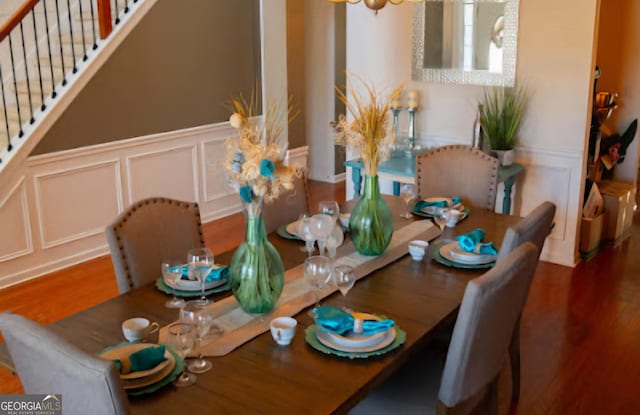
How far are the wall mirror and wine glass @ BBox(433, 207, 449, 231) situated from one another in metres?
1.94

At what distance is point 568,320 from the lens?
4008mm

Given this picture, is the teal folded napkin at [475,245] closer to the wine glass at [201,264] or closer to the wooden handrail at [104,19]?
the wine glass at [201,264]

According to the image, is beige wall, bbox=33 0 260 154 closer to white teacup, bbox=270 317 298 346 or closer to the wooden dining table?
the wooden dining table

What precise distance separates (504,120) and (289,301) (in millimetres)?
2932

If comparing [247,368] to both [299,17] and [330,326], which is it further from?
[299,17]

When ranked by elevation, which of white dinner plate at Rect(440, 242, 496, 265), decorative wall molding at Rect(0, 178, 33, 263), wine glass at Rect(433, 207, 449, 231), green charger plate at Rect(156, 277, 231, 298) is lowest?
decorative wall molding at Rect(0, 178, 33, 263)

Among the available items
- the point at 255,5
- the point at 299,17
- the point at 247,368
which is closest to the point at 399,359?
the point at 247,368

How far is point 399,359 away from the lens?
1.97 m

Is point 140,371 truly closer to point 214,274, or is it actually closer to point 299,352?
point 299,352

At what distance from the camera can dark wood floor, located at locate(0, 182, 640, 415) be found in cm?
321

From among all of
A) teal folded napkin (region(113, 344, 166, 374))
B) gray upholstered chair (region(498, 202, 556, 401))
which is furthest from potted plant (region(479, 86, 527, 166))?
teal folded napkin (region(113, 344, 166, 374))

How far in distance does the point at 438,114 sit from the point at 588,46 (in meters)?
1.19

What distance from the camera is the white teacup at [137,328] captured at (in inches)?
80.2

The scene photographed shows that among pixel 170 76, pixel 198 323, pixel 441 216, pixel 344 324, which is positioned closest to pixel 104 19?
pixel 170 76
